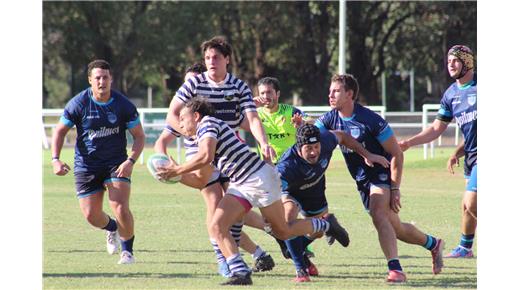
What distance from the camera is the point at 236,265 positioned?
9.09 meters

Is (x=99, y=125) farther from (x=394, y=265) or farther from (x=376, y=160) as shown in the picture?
(x=394, y=265)

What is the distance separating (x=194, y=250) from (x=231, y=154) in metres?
3.15

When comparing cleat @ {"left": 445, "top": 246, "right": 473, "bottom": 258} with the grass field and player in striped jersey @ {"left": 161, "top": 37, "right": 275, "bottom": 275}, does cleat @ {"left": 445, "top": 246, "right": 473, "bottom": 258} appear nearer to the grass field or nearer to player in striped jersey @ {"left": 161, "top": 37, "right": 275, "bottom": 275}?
the grass field

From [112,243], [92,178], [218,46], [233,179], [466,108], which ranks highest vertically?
[218,46]

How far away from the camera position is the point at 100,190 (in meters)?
11.2

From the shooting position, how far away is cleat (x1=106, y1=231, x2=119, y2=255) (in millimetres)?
11641

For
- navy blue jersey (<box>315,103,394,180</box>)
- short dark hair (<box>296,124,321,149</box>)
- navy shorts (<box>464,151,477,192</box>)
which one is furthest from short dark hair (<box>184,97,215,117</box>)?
navy shorts (<box>464,151,477,192</box>)

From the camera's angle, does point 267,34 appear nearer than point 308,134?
No

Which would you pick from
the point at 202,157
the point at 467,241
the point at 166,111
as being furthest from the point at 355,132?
the point at 166,111

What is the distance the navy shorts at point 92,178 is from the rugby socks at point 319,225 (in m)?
2.29

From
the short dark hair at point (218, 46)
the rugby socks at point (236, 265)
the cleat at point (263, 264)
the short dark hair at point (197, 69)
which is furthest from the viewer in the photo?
the short dark hair at point (197, 69)

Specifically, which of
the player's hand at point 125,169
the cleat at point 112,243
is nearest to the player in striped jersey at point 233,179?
the player's hand at point 125,169

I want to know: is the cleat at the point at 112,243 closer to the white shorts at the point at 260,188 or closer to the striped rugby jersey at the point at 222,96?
the striped rugby jersey at the point at 222,96

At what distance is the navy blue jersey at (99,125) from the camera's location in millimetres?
10875
